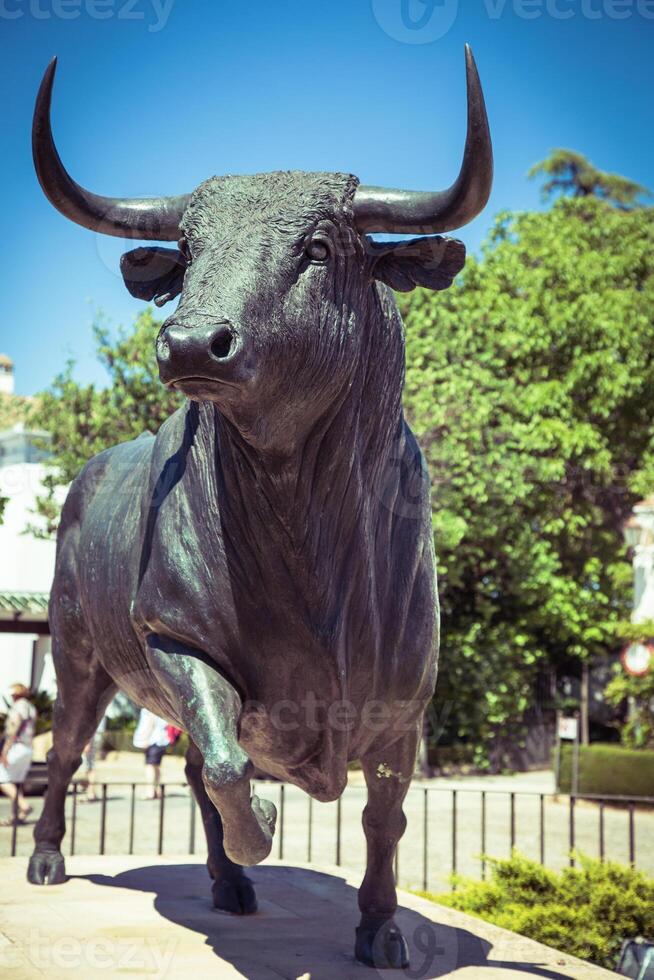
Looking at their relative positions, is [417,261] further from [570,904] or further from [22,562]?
[22,562]

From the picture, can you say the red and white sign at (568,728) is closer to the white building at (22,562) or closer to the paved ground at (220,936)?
the white building at (22,562)

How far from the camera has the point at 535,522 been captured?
84.1 feet

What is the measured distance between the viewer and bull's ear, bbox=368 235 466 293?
139 inches

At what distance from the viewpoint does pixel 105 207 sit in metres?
3.61

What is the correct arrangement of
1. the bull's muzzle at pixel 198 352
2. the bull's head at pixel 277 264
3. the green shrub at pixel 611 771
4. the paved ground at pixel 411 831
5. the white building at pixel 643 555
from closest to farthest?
1. the bull's muzzle at pixel 198 352
2. the bull's head at pixel 277 264
3. the paved ground at pixel 411 831
4. the green shrub at pixel 611 771
5. the white building at pixel 643 555

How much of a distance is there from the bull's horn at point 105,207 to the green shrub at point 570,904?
4.81 metres

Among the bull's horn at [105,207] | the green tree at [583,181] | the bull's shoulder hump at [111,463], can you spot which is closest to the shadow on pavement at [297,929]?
the bull's shoulder hump at [111,463]

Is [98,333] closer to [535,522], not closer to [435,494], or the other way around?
[435,494]

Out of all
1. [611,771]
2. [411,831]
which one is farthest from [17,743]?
[611,771]

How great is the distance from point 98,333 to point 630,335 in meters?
12.1

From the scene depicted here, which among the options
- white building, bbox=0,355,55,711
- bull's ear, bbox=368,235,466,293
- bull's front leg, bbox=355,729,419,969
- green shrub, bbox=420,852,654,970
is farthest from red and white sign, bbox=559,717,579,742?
bull's ear, bbox=368,235,466,293

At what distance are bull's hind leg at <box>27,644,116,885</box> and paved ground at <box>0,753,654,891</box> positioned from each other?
340 cm

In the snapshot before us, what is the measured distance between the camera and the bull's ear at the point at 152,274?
375 centimetres

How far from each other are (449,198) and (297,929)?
11.2 ft
